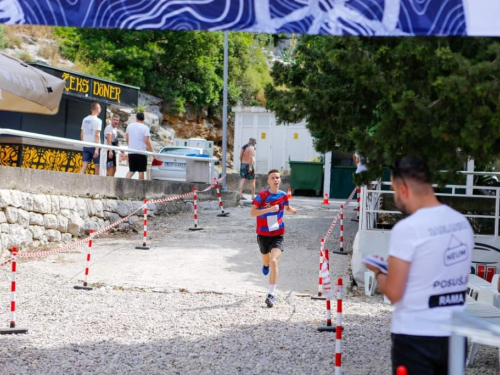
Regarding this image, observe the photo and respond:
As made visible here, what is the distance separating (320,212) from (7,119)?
837cm

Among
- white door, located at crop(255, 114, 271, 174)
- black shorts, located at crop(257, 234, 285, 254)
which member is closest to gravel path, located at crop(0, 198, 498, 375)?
black shorts, located at crop(257, 234, 285, 254)

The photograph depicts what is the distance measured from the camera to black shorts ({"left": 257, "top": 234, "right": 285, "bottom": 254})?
923 centimetres

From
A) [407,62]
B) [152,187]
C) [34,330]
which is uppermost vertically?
[407,62]

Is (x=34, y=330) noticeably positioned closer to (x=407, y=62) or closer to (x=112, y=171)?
(x=407, y=62)

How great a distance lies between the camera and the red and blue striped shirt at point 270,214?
9047 millimetres

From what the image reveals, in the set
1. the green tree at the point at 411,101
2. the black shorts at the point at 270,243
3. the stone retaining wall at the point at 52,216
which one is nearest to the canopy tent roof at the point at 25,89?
the stone retaining wall at the point at 52,216

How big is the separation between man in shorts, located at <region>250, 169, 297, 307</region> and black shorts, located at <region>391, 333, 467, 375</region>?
552 cm

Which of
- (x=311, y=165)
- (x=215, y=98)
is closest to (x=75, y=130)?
(x=311, y=165)

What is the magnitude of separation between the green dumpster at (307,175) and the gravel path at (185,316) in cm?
1183

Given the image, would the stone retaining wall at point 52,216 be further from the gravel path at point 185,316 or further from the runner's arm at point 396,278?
the runner's arm at point 396,278

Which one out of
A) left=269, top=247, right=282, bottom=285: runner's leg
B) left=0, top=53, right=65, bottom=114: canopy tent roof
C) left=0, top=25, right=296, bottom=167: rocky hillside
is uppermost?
left=0, top=25, right=296, bottom=167: rocky hillside

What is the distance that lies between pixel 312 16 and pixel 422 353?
2.23 metres

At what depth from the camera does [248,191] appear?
27.5m

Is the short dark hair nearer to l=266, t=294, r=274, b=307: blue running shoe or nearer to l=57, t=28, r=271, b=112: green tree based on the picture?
l=266, t=294, r=274, b=307: blue running shoe
